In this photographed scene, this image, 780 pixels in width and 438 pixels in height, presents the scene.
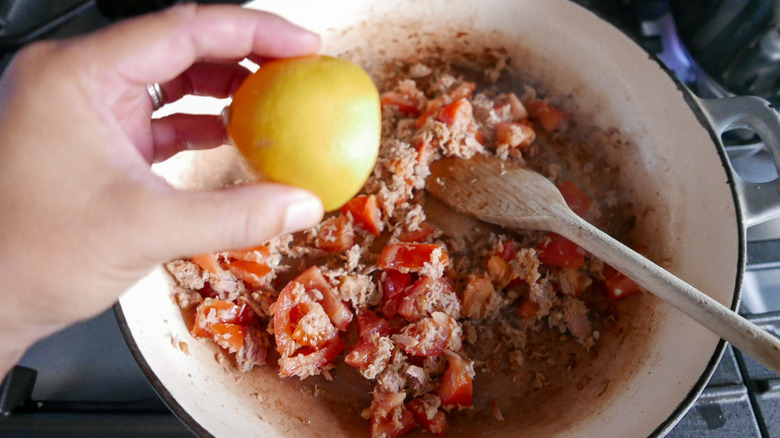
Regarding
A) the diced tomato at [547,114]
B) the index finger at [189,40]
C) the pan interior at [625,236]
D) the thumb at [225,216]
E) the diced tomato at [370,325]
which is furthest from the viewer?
the diced tomato at [547,114]

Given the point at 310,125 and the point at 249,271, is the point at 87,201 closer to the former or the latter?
the point at 310,125

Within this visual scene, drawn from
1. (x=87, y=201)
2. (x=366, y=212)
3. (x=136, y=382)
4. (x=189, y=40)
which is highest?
(x=189, y=40)

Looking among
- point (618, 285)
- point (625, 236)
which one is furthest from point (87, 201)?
point (625, 236)

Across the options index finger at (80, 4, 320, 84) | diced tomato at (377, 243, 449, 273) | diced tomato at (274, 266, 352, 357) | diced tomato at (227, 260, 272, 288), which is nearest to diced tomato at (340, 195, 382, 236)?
diced tomato at (377, 243, 449, 273)

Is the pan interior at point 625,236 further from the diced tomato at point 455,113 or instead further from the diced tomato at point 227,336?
the diced tomato at point 455,113

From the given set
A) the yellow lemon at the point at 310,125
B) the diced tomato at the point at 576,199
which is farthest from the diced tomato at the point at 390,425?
the diced tomato at the point at 576,199

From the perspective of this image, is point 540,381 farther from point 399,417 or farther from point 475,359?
point 399,417

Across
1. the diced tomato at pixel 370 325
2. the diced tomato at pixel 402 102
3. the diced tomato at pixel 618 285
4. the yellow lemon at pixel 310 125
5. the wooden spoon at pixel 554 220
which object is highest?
the yellow lemon at pixel 310 125
